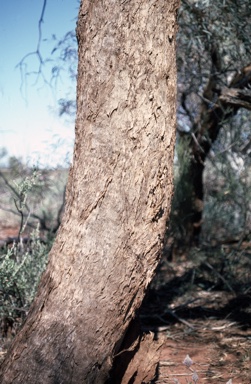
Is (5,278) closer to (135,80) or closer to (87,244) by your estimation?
(87,244)

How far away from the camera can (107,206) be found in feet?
9.25

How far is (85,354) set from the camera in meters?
2.79

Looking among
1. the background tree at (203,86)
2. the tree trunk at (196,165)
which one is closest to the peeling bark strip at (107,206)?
the background tree at (203,86)

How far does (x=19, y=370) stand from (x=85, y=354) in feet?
1.22

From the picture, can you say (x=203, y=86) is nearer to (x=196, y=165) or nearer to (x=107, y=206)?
(x=196, y=165)

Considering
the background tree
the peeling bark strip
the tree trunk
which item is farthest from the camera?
the tree trunk

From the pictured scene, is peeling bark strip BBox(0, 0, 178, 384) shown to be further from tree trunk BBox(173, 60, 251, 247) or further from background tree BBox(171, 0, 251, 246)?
tree trunk BBox(173, 60, 251, 247)

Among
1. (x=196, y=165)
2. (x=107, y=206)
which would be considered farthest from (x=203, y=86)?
(x=107, y=206)

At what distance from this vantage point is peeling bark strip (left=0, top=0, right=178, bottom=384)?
2.79 m

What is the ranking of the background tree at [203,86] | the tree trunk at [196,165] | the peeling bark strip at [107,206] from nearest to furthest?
the peeling bark strip at [107,206]
the background tree at [203,86]
the tree trunk at [196,165]

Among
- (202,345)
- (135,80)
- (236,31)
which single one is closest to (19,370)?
(135,80)

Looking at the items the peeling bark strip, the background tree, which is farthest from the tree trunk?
the peeling bark strip

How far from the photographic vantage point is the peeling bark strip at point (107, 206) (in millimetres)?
2795

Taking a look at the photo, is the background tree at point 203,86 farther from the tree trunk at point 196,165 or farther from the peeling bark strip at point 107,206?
the peeling bark strip at point 107,206
